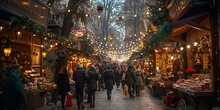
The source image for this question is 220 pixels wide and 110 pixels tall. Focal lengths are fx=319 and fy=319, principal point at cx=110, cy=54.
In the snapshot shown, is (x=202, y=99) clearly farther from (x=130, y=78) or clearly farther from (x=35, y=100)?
(x=130, y=78)

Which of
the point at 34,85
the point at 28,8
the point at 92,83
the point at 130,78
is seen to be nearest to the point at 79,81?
the point at 92,83

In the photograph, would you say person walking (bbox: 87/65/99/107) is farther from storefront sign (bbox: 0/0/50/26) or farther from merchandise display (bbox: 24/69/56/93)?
storefront sign (bbox: 0/0/50/26)

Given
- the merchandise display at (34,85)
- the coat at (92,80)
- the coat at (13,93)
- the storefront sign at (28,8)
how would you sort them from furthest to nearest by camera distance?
the coat at (92,80) < the merchandise display at (34,85) < the storefront sign at (28,8) < the coat at (13,93)

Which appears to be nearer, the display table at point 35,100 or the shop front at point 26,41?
the shop front at point 26,41

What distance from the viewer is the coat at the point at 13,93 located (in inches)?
364

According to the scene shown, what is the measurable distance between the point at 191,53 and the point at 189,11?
6083 millimetres

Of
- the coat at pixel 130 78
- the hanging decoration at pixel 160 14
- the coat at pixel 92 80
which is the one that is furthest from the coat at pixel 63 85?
the hanging decoration at pixel 160 14

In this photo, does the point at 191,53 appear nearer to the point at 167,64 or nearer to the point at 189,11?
the point at 189,11

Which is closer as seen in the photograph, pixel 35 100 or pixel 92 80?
pixel 35 100

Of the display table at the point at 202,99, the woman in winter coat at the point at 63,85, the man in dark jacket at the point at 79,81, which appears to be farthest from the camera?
the man in dark jacket at the point at 79,81

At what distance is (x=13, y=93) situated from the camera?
367 inches

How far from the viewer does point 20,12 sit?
46.6ft

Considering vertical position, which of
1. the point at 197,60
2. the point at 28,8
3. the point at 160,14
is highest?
the point at 160,14

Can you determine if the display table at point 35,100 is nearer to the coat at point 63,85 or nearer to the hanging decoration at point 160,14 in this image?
the coat at point 63,85
